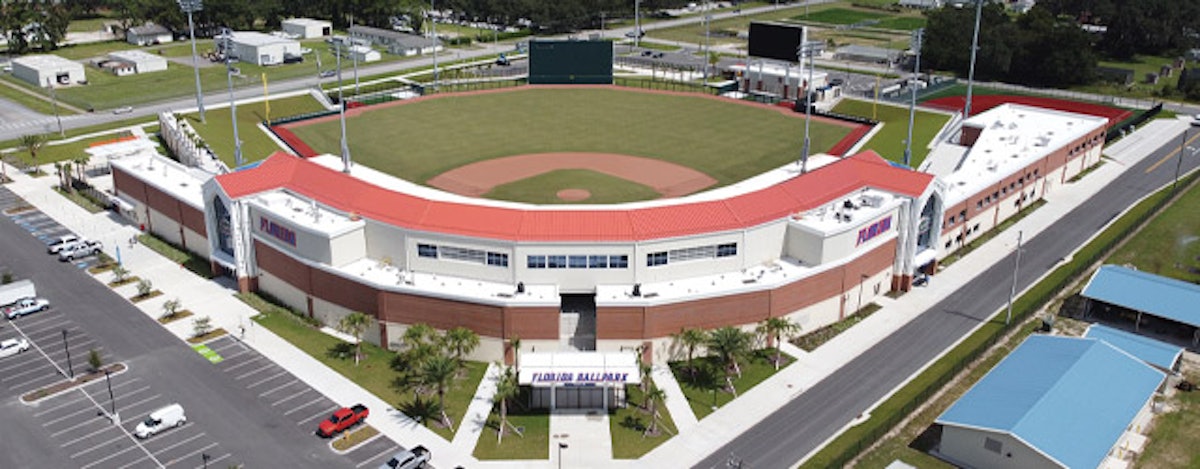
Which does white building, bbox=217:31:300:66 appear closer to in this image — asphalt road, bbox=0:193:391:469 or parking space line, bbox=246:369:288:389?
asphalt road, bbox=0:193:391:469

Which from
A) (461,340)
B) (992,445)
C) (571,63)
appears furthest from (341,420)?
(571,63)

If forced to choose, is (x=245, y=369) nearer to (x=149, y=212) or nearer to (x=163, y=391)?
(x=163, y=391)

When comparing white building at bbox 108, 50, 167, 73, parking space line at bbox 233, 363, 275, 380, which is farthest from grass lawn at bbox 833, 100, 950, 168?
white building at bbox 108, 50, 167, 73

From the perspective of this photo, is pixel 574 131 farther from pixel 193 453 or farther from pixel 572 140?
pixel 193 453

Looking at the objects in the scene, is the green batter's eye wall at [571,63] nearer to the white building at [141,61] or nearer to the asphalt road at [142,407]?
the white building at [141,61]

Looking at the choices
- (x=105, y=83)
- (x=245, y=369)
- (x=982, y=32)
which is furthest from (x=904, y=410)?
(x=105, y=83)

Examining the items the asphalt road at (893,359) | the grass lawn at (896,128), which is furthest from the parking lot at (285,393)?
the grass lawn at (896,128)
